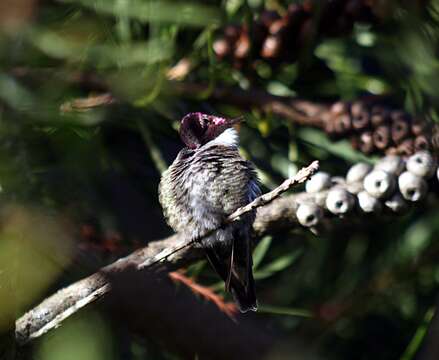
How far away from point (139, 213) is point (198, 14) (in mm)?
374

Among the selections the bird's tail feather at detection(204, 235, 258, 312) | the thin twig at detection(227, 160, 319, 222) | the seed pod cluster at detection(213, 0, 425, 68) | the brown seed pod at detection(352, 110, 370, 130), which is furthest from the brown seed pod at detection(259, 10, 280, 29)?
the thin twig at detection(227, 160, 319, 222)

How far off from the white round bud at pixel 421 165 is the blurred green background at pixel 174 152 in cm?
21

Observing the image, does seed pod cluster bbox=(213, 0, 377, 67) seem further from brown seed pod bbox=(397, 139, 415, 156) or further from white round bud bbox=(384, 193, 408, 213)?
white round bud bbox=(384, 193, 408, 213)

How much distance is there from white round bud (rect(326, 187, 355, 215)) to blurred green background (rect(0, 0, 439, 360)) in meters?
0.16

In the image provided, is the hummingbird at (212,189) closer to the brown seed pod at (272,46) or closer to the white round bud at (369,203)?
the white round bud at (369,203)

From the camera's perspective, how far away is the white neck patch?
1.00 metres

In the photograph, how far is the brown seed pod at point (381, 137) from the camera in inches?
49.3

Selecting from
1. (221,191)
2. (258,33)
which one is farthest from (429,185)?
(258,33)

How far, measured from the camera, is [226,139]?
1011 millimetres

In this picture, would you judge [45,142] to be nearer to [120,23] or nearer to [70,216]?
[70,216]

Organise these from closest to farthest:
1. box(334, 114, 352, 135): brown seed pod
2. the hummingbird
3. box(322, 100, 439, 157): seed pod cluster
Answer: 1. the hummingbird
2. box(322, 100, 439, 157): seed pod cluster
3. box(334, 114, 352, 135): brown seed pod

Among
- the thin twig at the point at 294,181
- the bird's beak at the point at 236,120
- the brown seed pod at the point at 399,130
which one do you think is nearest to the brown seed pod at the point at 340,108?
the brown seed pod at the point at 399,130

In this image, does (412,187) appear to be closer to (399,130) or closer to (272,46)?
(399,130)

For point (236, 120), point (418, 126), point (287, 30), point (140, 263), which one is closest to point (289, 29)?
point (287, 30)
